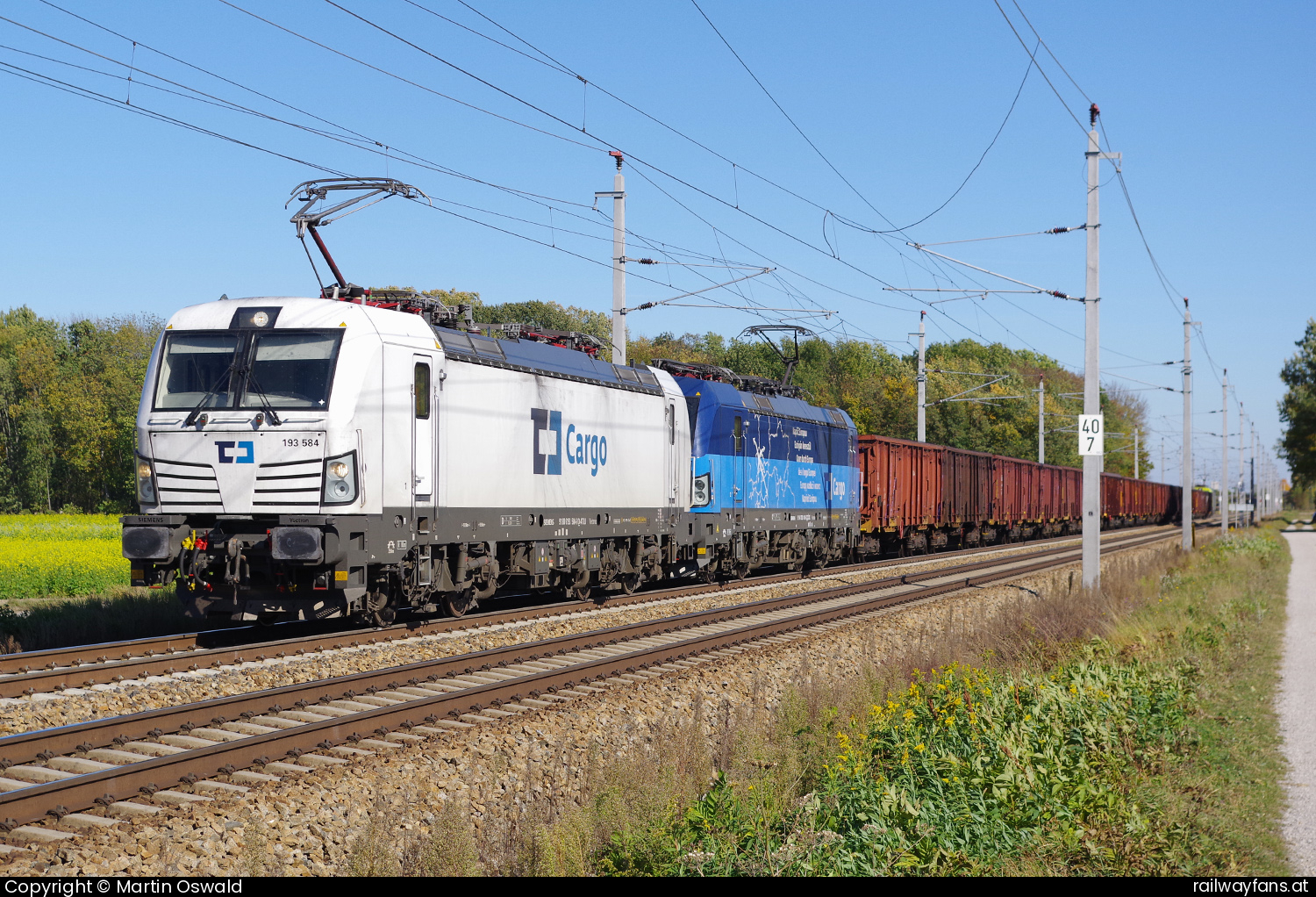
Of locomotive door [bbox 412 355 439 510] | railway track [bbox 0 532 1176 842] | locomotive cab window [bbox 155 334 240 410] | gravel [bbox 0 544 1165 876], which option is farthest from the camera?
locomotive door [bbox 412 355 439 510]

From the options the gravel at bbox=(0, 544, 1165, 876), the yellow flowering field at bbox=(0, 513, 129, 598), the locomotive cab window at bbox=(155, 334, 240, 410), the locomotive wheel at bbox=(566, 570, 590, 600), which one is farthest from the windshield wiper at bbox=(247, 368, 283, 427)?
the yellow flowering field at bbox=(0, 513, 129, 598)

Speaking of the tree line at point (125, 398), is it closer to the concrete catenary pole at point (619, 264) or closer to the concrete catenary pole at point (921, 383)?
the concrete catenary pole at point (921, 383)

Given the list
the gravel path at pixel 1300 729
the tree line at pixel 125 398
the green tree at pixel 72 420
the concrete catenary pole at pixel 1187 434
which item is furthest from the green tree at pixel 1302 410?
the green tree at pixel 72 420

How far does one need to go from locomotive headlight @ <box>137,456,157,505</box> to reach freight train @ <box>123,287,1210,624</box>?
0.06 feet

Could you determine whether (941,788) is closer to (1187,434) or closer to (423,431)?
(423,431)

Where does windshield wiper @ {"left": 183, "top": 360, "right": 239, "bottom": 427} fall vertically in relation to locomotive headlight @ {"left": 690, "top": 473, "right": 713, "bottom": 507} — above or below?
above

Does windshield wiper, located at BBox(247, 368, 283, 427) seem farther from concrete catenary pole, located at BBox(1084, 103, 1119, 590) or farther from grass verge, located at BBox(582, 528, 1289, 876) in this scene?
concrete catenary pole, located at BBox(1084, 103, 1119, 590)

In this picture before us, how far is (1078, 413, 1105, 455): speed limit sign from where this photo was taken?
19.2m

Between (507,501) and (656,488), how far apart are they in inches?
203

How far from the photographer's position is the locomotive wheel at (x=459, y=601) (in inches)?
613

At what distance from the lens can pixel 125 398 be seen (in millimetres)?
66562

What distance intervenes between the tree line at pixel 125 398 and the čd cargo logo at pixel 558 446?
137 ft

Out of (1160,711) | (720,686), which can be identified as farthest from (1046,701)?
(720,686)

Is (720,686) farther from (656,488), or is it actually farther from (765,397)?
(765,397)
